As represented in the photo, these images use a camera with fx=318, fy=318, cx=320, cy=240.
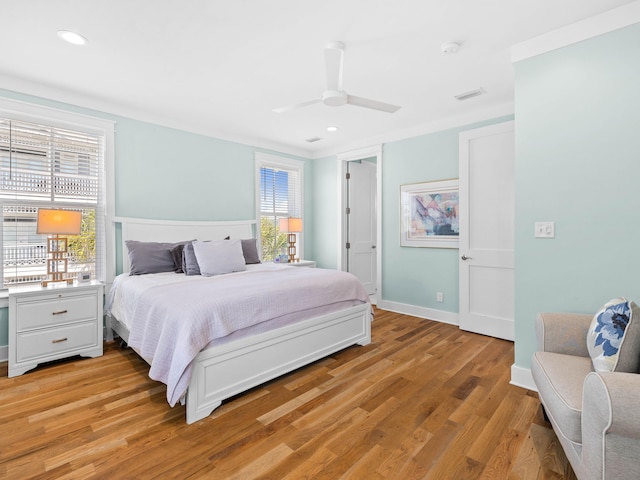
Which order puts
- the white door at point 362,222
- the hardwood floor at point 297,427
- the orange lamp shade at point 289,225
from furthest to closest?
1. the white door at point 362,222
2. the orange lamp shade at point 289,225
3. the hardwood floor at point 297,427

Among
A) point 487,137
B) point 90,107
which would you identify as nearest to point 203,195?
point 90,107

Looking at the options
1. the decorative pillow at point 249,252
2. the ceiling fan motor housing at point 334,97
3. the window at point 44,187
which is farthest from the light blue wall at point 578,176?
the window at point 44,187

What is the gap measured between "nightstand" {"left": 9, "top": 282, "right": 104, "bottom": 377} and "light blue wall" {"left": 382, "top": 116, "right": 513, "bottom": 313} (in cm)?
358

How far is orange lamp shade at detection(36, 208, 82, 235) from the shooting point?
2.79 m

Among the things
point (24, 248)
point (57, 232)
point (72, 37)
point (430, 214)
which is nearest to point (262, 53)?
point (72, 37)

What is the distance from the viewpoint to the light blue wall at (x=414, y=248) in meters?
4.03

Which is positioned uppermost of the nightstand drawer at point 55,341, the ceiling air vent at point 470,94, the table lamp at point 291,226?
the ceiling air vent at point 470,94

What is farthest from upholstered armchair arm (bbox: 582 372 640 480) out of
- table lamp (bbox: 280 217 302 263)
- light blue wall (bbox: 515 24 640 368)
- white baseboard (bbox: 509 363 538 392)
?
table lamp (bbox: 280 217 302 263)

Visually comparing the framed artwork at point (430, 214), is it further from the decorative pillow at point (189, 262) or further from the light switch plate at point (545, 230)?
the decorative pillow at point (189, 262)

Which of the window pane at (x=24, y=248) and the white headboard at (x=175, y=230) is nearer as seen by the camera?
the window pane at (x=24, y=248)

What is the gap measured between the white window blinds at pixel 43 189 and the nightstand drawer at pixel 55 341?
70cm

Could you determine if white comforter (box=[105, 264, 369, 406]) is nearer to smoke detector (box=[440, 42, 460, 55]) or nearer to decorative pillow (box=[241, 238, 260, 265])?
decorative pillow (box=[241, 238, 260, 265])

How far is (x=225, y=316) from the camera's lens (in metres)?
2.15

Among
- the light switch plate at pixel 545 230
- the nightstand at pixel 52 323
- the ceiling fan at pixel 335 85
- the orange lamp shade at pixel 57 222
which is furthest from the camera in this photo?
the orange lamp shade at pixel 57 222
